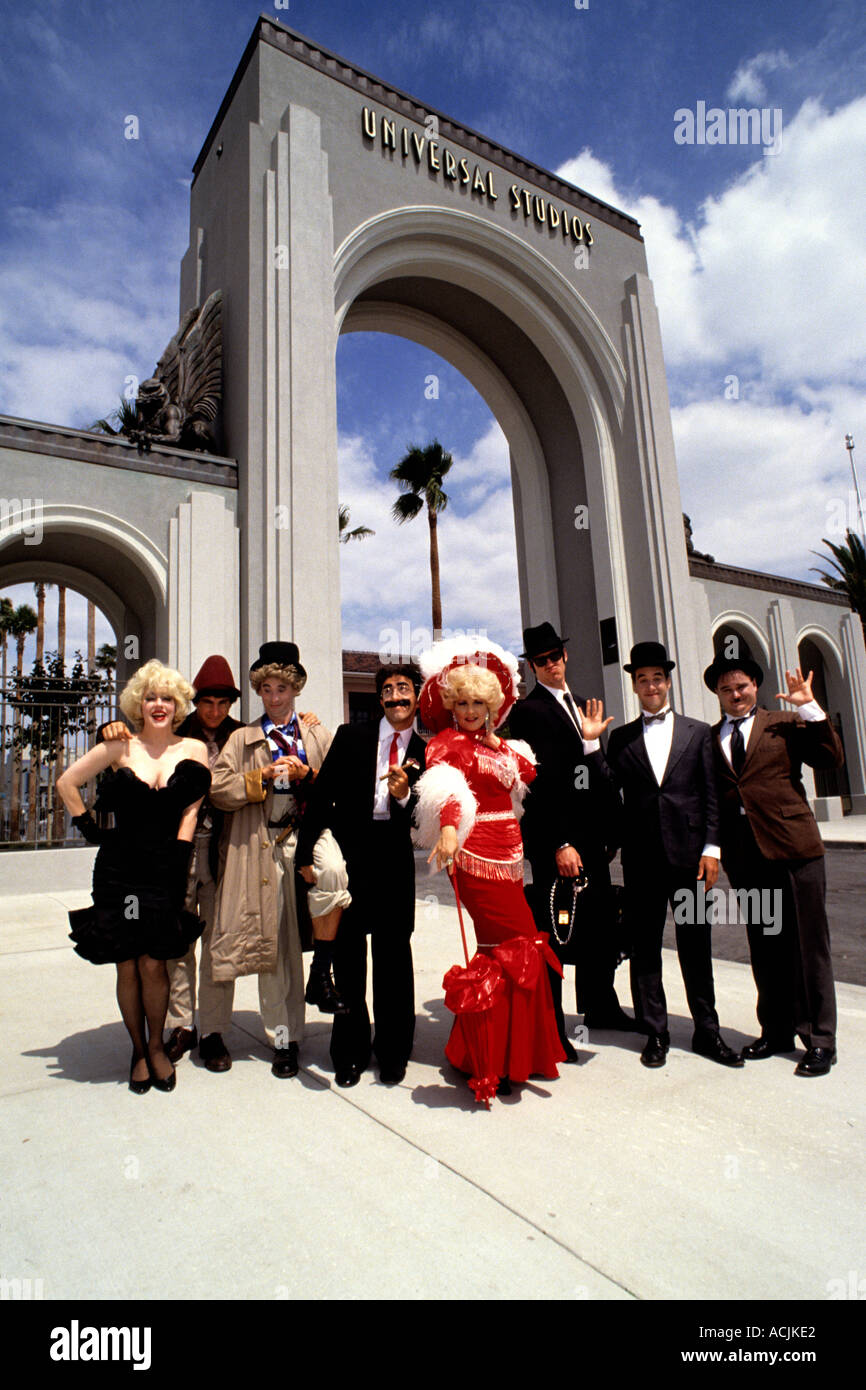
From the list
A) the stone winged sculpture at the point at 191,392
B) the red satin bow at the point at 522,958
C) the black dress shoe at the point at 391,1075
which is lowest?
the black dress shoe at the point at 391,1075

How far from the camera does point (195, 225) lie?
13.1 metres

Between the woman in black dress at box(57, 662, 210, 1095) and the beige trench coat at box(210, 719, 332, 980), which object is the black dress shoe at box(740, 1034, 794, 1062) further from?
the woman in black dress at box(57, 662, 210, 1095)

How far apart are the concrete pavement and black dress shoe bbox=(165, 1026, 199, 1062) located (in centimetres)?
13

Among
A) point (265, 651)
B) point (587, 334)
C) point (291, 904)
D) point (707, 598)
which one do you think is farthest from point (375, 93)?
point (291, 904)

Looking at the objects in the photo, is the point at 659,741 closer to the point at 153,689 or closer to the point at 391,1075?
the point at 391,1075

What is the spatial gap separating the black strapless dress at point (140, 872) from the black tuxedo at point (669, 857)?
210 cm

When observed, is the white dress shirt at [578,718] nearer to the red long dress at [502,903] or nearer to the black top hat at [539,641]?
the black top hat at [539,641]

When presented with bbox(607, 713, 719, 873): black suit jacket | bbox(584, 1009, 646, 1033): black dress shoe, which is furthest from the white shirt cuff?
bbox(584, 1009, 646, 1033): black dress shoe

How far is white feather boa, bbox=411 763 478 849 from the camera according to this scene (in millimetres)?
3037

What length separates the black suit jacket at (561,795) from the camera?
365 centimetres

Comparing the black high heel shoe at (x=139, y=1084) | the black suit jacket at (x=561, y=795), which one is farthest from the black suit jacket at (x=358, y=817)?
the black high heel shoe at (x=139, y=1084)
